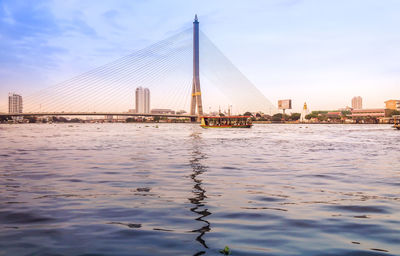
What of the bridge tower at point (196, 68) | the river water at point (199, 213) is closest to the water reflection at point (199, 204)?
the river water at point (199, 213)

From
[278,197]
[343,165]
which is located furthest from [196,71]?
[278,197]

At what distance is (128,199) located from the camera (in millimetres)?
7195

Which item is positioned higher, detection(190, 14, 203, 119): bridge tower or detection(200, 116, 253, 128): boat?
detection(190, 14, 203, 119): bridge tower

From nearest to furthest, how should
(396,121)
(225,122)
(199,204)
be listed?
(199,204) < (396,121) < (225,122)

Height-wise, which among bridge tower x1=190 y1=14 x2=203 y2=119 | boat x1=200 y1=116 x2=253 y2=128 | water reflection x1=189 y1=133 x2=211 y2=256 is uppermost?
bridge tower x1=190 y1=14 x2=203 y2=119

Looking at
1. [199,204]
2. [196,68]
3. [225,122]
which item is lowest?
[199,204]

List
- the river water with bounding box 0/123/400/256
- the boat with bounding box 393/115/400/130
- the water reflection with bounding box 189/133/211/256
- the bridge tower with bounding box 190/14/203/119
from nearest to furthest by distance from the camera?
the river water with bounding box 0/123/400/256, the water reflection with bounding box 189/133/211/256, the boat with bounding box 393/115/400/130, the bridge tower with bounding box 190/14/203/119

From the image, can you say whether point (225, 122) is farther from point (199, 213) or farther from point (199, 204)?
point (199, 213)

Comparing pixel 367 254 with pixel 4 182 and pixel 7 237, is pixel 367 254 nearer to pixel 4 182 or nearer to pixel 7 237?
pixel 7 237

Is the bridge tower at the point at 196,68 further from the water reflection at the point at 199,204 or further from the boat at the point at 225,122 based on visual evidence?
the water reflection at the point at 199,204

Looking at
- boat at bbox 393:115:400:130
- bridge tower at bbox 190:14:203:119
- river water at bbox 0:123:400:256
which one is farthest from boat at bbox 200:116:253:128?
river water at bbox 0:123:400:256

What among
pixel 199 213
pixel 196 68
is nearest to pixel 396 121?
pixel 196 68

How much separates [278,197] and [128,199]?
3020 mm

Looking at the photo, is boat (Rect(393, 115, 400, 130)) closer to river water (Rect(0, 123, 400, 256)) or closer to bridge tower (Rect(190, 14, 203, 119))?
bridge tower (Rect(190, 14, 203, 119))
